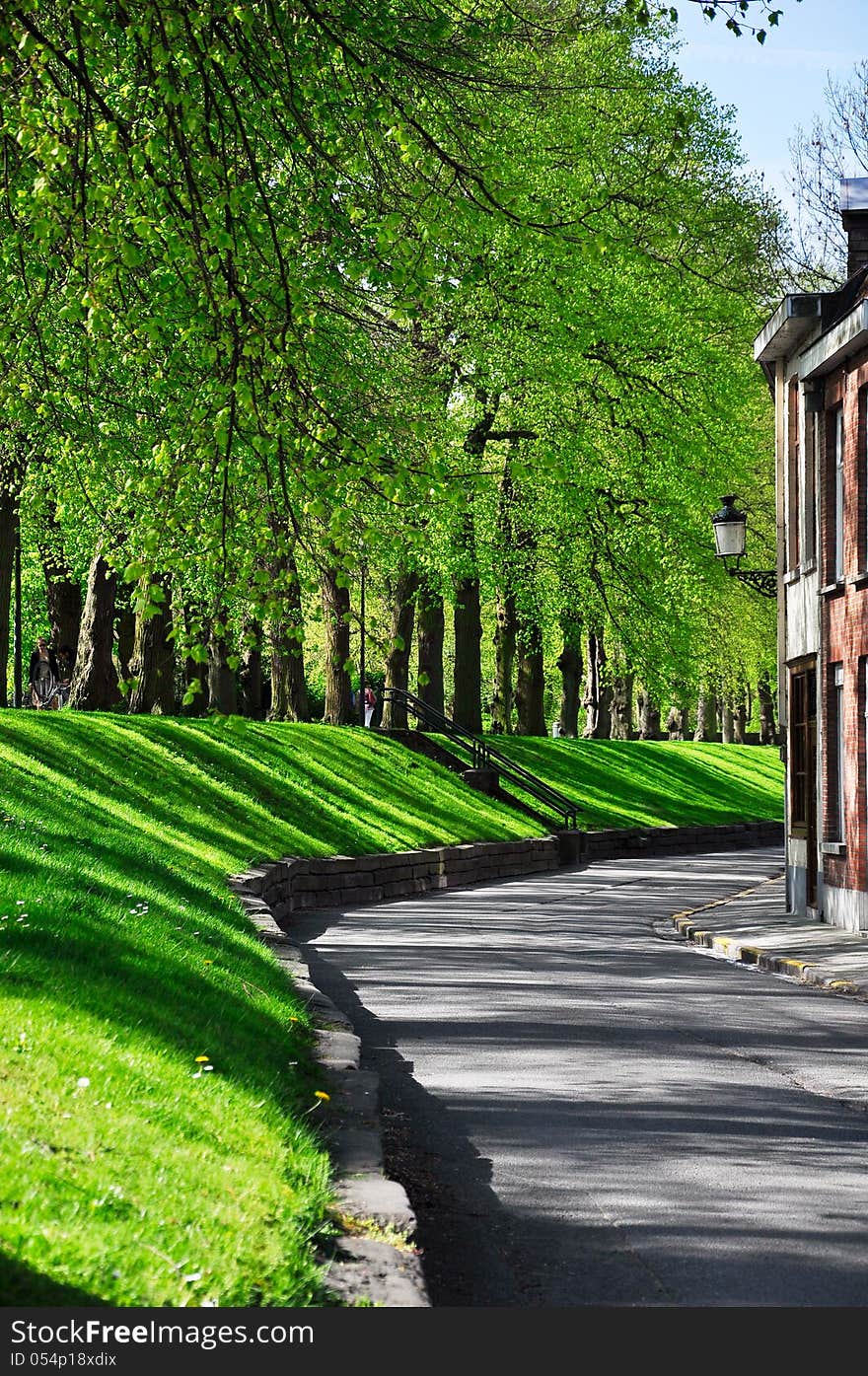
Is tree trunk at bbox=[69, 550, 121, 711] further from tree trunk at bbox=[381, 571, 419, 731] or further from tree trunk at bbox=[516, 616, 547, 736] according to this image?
tree trunk at bbox=[516, 616, 547, 736]

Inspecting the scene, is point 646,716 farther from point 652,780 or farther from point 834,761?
point 834,761

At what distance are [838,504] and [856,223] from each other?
4.36 m

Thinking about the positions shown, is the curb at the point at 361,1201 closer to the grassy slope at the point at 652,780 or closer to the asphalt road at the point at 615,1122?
the asphalt road at the point at 615,1122

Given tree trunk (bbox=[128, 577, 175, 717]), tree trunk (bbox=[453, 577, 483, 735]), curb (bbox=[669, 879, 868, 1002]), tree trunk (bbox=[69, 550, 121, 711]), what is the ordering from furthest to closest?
tree trunk (bbox=[453, 577, 483, 735]) → tree trunk (bbox=[128, 577, 175, 717]) → tree trunk (bbox=[69, 550, 121, 711]) → curb (bbox=[669, 879, 868, 1002])

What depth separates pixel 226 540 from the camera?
10484 mm

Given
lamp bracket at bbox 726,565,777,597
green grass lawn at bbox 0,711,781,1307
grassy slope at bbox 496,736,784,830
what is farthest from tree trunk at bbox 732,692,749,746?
green grass lawn at bbox 0,711,781,1307

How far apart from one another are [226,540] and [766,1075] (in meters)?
4.68

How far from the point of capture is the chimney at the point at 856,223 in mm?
25047

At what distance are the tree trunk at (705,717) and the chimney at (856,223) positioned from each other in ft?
141

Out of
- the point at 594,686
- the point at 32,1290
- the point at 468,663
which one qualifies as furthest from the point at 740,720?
the point at 32,1290

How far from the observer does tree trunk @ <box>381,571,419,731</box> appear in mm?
40562

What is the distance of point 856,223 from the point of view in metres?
25.2

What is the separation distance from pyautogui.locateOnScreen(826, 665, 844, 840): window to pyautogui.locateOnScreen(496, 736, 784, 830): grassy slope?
16756 mm

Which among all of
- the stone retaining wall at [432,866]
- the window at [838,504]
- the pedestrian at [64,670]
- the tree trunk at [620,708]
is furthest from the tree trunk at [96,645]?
the tree trunk at [620,708]
